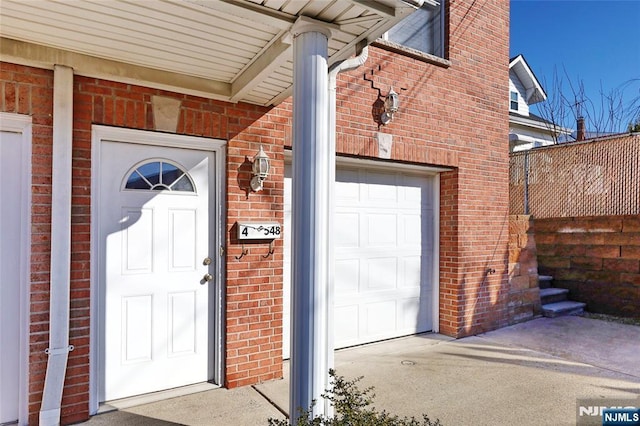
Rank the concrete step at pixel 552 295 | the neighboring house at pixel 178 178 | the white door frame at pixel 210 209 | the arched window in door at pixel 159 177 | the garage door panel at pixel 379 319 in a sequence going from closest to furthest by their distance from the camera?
1. the neighboring house at pixel 178 178
2. the white door frame at pixel 210 209
3. the arched window in door at pixel 159 177
4. the garage door panel at pixel 379 319
5. the concrete step at pixel 552 295

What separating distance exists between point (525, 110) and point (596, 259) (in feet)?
29.2

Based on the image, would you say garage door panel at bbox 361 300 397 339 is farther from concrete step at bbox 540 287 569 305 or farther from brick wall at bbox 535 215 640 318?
brick wall at bbox 535 215 640 318

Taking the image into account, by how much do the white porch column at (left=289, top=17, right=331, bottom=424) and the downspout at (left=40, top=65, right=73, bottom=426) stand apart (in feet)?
5.55

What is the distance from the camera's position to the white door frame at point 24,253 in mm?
2705

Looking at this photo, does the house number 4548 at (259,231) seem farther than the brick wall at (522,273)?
No

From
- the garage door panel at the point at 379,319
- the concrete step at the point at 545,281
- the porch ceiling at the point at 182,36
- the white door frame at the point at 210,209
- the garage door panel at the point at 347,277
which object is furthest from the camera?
the concrete step at the point at 545,281

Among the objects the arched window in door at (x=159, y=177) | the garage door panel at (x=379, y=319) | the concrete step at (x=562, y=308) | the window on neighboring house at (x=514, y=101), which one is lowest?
the concrete step at (x=562, y=308)

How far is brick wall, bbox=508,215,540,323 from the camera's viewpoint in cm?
569

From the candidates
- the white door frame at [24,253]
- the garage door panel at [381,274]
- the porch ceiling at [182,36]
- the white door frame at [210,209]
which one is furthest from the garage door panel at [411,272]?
the white door frame at [24,253]

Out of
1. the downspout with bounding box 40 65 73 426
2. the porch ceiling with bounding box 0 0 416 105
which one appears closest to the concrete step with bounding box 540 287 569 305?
the porch ceiling with bounding box 0 0 416 105

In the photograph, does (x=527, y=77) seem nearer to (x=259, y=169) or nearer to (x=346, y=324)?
(x=346, y=324)

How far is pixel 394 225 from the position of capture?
493 cm

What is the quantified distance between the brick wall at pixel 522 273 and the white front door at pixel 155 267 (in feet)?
14.4

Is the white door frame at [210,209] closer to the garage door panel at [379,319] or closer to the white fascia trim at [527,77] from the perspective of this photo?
the garage door panel at [379,319]
